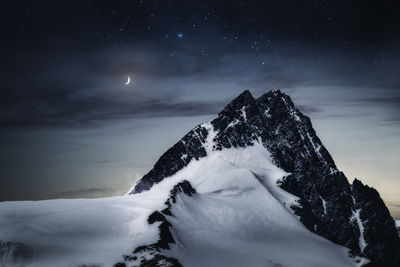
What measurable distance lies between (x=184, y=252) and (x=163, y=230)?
11.2 m

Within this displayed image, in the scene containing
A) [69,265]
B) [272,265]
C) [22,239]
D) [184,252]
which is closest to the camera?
[69,265]

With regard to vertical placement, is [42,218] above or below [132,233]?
above

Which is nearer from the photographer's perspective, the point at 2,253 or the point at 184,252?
the point at 2,253

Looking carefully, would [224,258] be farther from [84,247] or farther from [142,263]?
[84,247]

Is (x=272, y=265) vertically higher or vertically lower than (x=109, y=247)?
lower

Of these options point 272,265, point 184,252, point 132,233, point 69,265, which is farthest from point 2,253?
point 272,265

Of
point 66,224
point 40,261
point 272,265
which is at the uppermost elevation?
point 66,224

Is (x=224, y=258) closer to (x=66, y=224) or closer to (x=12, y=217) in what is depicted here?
(x=66, y=224)

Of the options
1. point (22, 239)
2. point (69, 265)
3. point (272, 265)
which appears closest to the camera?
point (69, 265)

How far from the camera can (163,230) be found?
7387 inches

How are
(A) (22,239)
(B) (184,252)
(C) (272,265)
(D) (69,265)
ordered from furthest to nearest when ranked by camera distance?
(C) (272,265)
(B) (184,252)
(A) (22,239)
(D) (69,265)

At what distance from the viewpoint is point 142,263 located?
6481 inches

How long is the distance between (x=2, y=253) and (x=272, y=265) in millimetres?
99570

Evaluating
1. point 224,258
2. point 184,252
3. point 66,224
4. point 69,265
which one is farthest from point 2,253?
point 224,258
